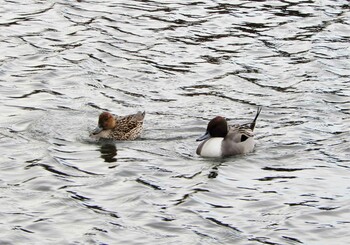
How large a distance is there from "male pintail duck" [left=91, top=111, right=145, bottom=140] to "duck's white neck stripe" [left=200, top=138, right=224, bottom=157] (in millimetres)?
1142

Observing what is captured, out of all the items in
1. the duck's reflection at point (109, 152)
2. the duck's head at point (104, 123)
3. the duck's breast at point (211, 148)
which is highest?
the duck's head at point (104, 123)

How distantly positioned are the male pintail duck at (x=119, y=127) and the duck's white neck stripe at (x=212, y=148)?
1142 mm

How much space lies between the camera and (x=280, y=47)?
69.9ft

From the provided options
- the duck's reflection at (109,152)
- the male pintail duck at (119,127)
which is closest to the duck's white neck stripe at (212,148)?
the male pintail duck at (119,127)

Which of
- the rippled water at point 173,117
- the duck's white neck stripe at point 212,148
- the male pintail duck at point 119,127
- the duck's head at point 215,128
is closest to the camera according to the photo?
the rippled water at point 173,117

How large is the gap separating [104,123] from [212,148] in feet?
5.65

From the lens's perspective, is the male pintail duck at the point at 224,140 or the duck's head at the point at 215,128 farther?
the duck's head at the point at 215,128

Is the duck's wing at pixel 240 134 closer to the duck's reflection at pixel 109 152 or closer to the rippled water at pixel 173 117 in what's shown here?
the rippled water at pixel 173 117

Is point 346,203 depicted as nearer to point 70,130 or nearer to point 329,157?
point 329,157

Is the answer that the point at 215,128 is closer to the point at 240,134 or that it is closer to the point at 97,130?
the point at 240,134

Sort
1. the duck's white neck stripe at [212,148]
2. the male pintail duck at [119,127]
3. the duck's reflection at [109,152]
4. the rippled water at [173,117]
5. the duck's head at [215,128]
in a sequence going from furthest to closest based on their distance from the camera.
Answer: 1. the male pintail duck at [119,127]
2. the duck's head at [215,128]
3. the duck's white neck stripe at [212,148]
4. the duck's reflection at [109,152]
5. the rippled water at [173,117]

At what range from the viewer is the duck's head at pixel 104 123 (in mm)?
16500

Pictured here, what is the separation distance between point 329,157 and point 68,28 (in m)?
8.21

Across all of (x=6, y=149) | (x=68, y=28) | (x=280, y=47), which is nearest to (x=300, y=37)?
(x=280, y=47)
